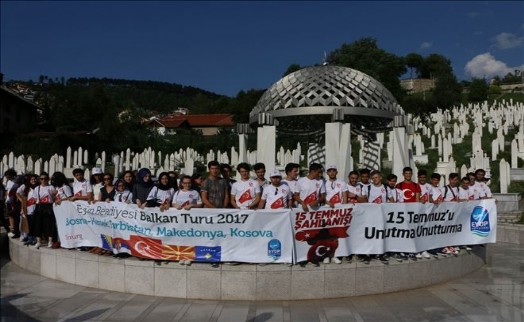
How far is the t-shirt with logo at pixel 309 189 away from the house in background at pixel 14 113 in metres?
48.4

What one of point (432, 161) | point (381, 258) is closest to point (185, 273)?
point (381, 258)

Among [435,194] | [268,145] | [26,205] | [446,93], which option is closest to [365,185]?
[435,194]

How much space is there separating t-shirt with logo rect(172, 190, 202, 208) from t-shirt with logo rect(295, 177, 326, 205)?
1.79m

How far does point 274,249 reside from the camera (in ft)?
23.1

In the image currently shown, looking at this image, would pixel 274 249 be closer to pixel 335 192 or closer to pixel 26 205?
pixel 335 192

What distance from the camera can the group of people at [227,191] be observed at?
24.3ft

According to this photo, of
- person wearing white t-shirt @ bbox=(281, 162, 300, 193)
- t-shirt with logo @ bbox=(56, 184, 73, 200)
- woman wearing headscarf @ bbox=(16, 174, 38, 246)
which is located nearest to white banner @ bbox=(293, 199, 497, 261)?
person wearing white t-shirt @ bbox=(281, 162, 300, 193)

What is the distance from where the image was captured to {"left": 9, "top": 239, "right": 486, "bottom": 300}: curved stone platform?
686 centimetres

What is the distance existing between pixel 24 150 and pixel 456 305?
42.3 metres

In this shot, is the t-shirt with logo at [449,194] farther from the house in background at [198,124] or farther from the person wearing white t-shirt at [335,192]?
the house in background at [198,124]

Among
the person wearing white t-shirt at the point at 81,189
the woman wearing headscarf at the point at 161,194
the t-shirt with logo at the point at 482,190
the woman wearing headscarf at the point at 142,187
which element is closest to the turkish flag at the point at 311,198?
the woman wearing headscarf at the point at 161,194

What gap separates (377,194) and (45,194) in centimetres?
672

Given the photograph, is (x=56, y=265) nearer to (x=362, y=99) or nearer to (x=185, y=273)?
(x=185, y=273)

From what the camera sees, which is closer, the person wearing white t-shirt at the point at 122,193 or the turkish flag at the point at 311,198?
the turkish flag at the point at 311,198
